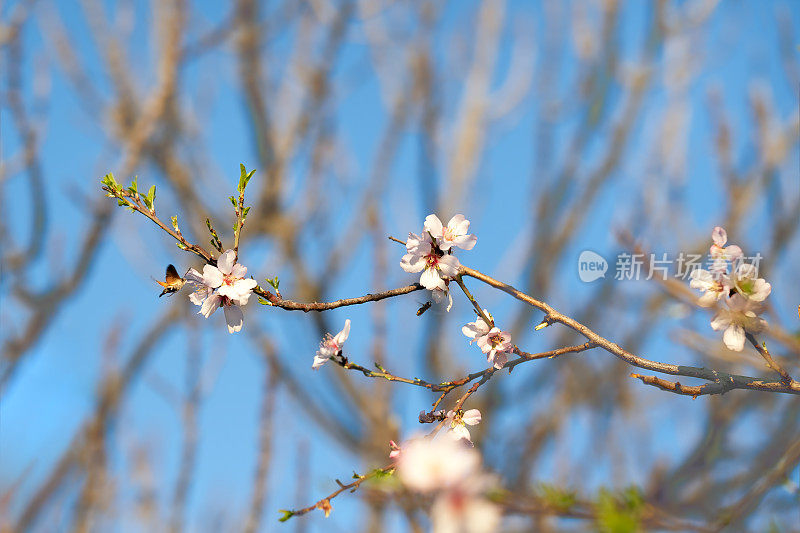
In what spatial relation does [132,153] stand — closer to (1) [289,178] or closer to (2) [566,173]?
(1) [289,178]

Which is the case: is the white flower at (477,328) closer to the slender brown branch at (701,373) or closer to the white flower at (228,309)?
the slender brown branch at (701,373)

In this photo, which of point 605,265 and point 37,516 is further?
point 37,516

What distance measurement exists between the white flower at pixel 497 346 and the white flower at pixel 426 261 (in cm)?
10

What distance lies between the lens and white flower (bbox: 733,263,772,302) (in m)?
0.72

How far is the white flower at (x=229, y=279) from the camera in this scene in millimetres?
750

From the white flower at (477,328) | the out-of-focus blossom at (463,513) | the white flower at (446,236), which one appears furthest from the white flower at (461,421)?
the out-of-focus blossom at (463,513)

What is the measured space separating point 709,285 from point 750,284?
0.19ft

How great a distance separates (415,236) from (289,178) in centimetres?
244

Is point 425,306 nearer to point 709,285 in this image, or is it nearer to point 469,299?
point 469,299

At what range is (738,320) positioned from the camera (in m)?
0.75

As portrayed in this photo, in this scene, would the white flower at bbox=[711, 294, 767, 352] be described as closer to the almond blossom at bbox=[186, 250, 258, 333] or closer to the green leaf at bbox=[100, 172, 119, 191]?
the almond blossom at bbox=[186, 250, 258, 333]

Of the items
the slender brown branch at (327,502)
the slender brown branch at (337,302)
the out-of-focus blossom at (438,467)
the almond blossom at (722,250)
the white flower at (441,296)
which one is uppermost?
the almond blossom at (722,250)

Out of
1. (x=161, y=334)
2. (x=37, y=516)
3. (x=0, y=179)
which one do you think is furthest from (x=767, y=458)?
(x=37, y=516)

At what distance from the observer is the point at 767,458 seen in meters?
1.53
